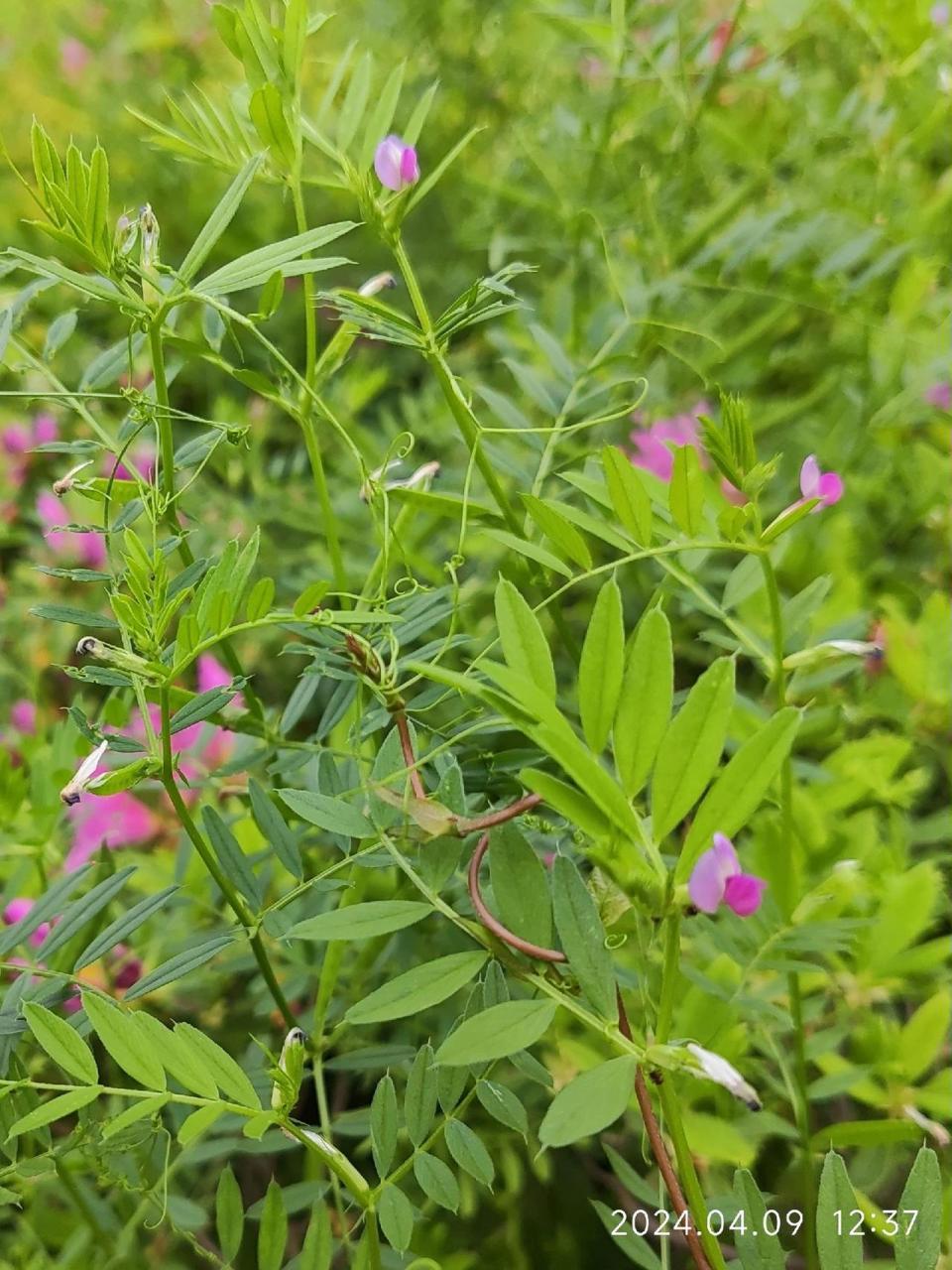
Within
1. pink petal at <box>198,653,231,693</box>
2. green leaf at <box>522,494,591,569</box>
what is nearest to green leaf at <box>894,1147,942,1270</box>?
green leaf at <box>522,494,591,569</box>

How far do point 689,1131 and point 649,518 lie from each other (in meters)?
0.29

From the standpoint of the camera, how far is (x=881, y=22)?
2.49ft

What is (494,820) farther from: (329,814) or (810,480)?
(810,480)

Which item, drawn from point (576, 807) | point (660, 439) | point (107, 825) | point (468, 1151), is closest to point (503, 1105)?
point (468, 1151)

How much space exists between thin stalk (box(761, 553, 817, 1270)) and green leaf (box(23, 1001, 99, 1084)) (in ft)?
0.83

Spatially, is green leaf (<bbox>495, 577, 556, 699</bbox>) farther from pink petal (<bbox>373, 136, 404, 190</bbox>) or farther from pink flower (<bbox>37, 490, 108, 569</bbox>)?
pink flower (<bbox>37, 490, 108, 569</bbox>)

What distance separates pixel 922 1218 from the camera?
287mm

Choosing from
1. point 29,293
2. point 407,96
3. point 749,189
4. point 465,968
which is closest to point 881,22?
point 749,189

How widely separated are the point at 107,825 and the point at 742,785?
1.37 ft

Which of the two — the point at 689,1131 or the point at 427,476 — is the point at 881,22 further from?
the point at 689,1131

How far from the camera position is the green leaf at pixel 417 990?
0.93 feet

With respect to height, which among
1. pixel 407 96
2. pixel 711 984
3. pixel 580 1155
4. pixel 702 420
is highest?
pixel 407 96

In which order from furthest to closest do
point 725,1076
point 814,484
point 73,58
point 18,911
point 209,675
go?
point 73,58
point 209,675
point 18,911
point 814,484
point 725,1076

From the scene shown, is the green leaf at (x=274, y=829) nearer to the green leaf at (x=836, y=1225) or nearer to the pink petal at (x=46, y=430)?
the green leaf at (x=836, y=1225)
